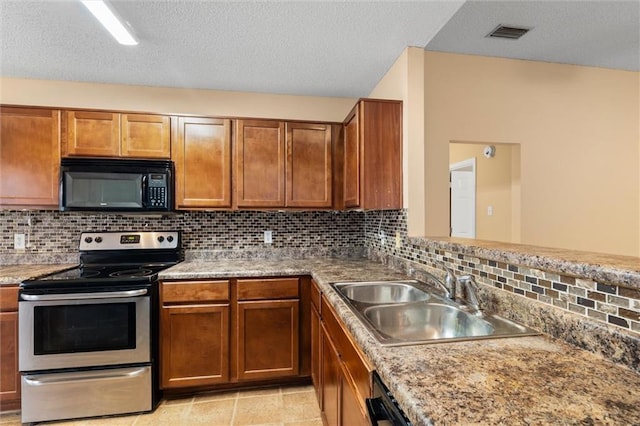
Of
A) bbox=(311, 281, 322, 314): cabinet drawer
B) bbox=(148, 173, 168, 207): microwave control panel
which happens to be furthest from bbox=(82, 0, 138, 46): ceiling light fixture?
bbox=(311, 281, 322, 314): cabinet drawer

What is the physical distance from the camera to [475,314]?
1277 mm

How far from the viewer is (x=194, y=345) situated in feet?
7.18

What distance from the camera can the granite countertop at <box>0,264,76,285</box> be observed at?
1999 millimetres

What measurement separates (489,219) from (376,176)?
2.04 m

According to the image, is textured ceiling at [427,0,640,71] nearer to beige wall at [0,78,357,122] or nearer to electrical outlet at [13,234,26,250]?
beige wall at [0,78,357,122]

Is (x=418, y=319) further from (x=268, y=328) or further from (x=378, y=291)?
(x=268, y=328)

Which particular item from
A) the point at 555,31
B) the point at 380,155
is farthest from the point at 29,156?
the point at 555,31

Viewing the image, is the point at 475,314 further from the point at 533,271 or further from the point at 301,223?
the point at 301,223

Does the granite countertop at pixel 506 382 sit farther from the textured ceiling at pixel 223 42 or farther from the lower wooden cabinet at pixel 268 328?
the textured ceiling at pixel 223 42

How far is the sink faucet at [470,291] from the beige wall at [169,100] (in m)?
2.06

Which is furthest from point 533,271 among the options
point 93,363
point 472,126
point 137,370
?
point 93,363

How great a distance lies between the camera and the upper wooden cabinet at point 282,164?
256 centimetres

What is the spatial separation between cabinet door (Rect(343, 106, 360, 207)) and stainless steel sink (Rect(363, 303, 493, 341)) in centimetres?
91

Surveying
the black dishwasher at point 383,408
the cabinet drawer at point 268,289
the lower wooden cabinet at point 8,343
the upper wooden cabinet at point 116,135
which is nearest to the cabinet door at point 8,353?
the lower wooden cabinet at point 8,343
